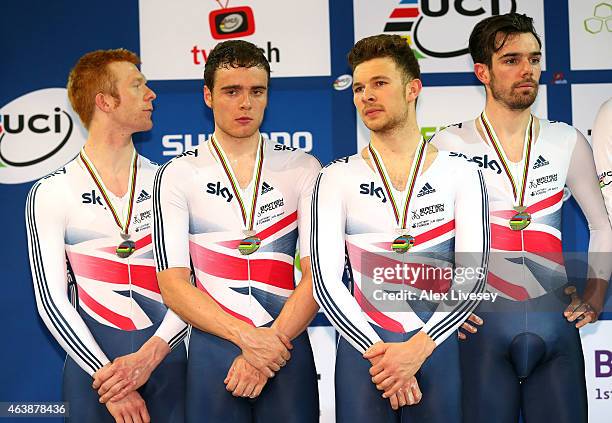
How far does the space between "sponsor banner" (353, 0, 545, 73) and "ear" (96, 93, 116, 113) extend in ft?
4.11

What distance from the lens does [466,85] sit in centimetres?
443

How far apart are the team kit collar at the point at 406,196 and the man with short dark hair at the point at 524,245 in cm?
17

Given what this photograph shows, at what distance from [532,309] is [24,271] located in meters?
2.46

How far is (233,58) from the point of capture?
3602 millimetres

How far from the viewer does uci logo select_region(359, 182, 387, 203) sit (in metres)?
3.45

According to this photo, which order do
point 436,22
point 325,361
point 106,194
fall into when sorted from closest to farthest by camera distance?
1. point 106,194
2. point 325,361
3. point 436,22

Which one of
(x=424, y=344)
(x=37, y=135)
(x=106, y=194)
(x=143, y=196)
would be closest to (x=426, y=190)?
(x=424, y=344)

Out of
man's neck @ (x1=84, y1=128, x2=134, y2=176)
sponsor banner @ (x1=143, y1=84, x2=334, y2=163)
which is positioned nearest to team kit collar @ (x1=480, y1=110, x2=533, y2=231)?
sponsor banner @ (x1=143, y1=84, x2=334, y2=163)

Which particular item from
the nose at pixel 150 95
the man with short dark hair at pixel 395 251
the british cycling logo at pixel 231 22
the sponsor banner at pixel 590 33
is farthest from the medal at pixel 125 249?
the sponsor banner at pixel 590 33

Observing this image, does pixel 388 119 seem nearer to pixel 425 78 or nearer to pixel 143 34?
pixel 425 78

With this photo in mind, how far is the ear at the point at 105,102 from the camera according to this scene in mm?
3953

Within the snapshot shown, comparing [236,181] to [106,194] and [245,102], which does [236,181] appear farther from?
[106,194]

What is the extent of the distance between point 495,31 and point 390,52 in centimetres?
57

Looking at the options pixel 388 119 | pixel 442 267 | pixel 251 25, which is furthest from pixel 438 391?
pixel 251 25
